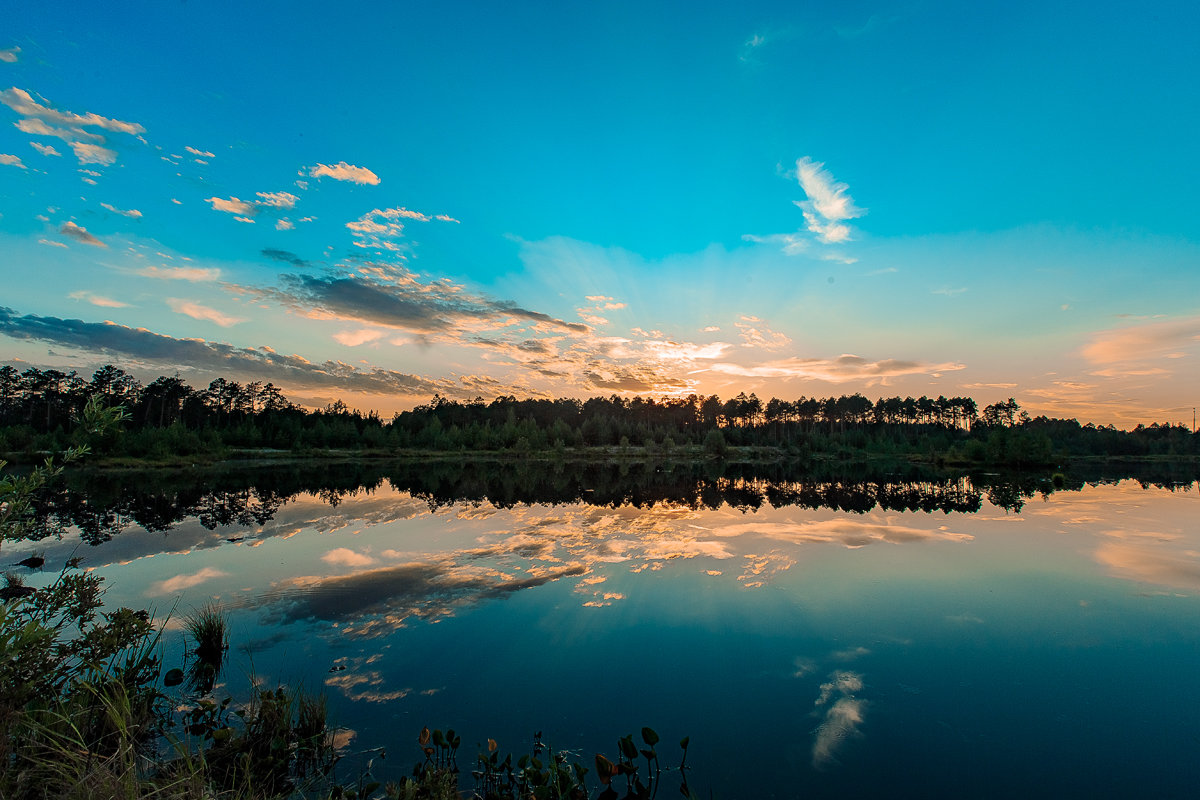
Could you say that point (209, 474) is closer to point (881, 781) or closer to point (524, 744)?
point (524, 744)

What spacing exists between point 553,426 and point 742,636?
334 ft

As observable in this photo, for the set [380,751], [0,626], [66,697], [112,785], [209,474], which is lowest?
[209,474]

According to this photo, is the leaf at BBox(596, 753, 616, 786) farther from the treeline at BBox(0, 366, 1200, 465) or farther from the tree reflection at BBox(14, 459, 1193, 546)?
the treeline at BBox(0, 366, 1200, 465)

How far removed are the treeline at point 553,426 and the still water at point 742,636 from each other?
169 feet

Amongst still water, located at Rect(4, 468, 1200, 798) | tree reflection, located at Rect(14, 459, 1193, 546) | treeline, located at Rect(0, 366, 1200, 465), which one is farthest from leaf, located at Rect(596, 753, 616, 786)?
treeline, located at Rect(0, 366, 1200, 465)

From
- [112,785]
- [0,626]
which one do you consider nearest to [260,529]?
[0,626]

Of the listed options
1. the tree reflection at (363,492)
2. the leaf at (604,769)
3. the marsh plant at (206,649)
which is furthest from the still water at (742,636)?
the tree reflection at (363,492)

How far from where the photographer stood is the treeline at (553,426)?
67.4 metres

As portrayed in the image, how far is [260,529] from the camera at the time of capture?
19.2 m

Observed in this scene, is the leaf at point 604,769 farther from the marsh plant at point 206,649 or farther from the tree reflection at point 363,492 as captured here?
the tree reflection at point 363,492

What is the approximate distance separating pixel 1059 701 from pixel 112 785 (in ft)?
33.8

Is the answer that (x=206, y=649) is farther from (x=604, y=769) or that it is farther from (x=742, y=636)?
(x=742, y=636)

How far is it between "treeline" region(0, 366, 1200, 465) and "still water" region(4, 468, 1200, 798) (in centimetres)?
5150

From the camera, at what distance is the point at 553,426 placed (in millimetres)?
110125
